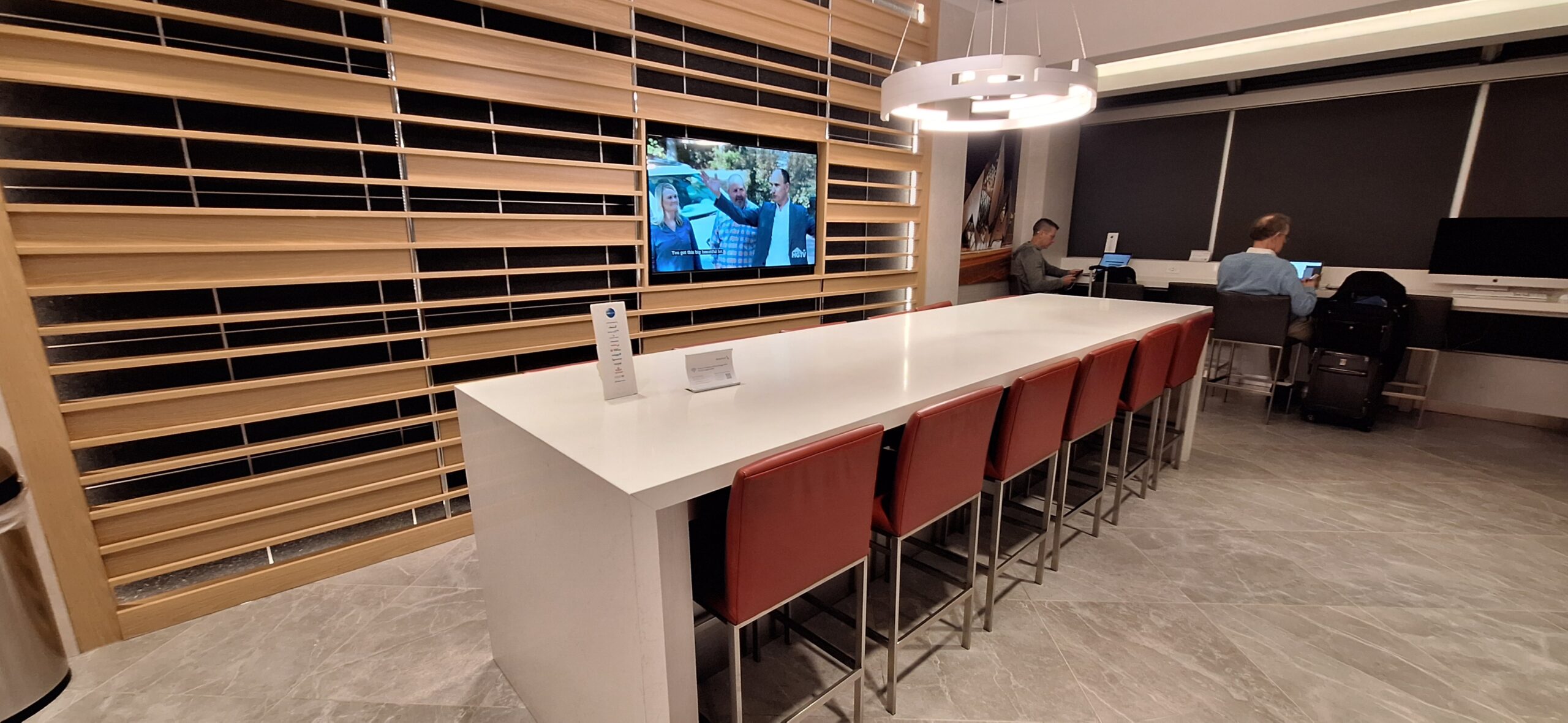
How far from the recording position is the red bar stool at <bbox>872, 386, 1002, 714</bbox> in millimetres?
1675

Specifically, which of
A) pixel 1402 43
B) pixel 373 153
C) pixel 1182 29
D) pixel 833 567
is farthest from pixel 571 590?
pixel 1402 43

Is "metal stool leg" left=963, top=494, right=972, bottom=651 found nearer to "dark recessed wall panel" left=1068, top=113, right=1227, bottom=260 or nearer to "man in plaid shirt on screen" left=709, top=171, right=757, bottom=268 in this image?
"man in plaid shirt on screen" left=709, top=171, right=757, bottom=268

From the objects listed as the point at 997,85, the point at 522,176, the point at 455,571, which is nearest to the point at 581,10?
the point at 522,176

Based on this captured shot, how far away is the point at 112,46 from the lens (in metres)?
2.01

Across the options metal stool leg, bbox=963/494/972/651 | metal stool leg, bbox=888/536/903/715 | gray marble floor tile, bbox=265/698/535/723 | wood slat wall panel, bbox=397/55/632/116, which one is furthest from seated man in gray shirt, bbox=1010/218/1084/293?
gray marble floor tile, bbox=265/698/535/723

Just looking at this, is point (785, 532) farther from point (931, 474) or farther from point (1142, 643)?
point (1142, 643)

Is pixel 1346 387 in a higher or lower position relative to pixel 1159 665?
higher

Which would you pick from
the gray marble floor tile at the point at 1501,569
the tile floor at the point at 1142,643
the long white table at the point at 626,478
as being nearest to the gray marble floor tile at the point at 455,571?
the tile floor at the point at 1142,643

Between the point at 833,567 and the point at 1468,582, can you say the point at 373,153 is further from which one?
the point at 1468,582

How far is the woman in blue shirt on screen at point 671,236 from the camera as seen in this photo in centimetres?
350

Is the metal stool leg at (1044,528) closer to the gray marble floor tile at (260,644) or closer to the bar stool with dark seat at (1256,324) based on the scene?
the gray marble floor tile at (260,644)

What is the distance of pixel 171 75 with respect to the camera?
212 cm

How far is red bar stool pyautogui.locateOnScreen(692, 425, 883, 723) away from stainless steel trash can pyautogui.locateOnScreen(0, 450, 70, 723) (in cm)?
224

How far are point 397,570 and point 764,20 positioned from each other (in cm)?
367
